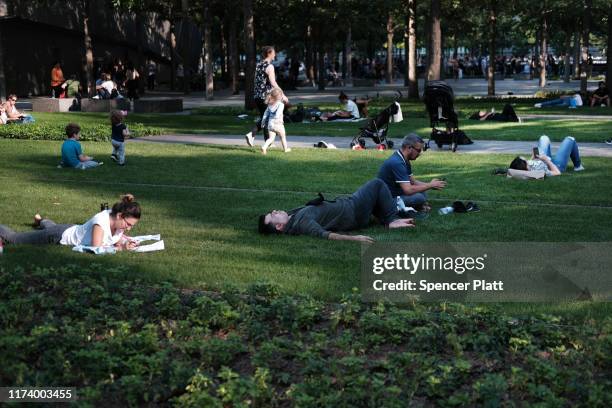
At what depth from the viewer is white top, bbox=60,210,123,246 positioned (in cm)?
922

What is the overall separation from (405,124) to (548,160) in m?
10.7

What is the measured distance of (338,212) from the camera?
10195 millimetres

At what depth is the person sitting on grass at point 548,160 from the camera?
47.5 ft

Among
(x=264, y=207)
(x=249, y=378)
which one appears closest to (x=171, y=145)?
(x=264, y=207)

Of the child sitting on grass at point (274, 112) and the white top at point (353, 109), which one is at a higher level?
the child sitting on grass at point (274, 112)

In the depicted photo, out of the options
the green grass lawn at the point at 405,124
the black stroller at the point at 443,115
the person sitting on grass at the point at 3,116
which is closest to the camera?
the black stroller at the point at 443,115

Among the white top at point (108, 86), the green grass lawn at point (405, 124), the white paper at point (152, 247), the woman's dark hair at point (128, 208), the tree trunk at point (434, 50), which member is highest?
the tree trunk at point (434, 50)

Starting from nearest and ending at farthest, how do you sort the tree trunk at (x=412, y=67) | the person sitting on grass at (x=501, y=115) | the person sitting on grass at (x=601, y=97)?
1. the person sitting on grass at (x=501, y=115)
2. the person sitting on grass at (x=601, y=97)
3. the tree trunk at (x=412, y=67)

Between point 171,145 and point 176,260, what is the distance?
1183 centimetres

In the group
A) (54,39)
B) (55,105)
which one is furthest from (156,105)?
(54,39)

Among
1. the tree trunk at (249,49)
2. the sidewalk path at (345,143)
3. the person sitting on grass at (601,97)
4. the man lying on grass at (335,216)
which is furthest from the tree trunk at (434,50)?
the man lying on grass at (335,216)

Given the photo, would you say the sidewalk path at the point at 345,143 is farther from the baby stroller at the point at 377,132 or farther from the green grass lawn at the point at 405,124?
the green grass lawn at the point at 405,124

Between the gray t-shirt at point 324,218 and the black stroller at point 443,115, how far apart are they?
9.13 meters

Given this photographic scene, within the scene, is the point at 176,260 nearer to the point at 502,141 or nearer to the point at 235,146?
the point at 235,146
